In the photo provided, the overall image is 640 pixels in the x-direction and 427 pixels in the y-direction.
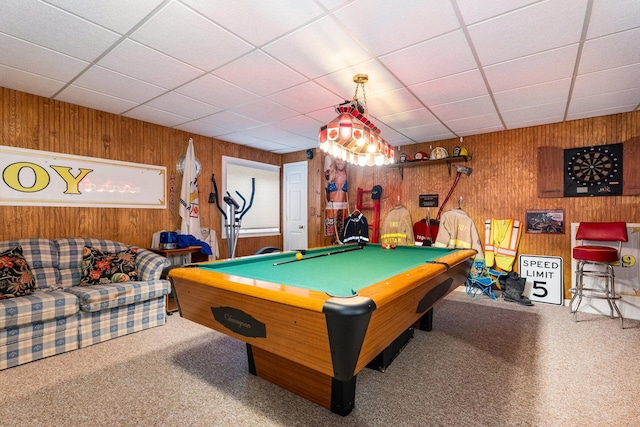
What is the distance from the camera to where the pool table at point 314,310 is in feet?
4.37

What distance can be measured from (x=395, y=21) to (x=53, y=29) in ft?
7.59

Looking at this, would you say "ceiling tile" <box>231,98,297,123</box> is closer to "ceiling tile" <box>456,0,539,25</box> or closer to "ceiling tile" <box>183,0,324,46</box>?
"ceiling tile" <box>183,0,324,46</box>

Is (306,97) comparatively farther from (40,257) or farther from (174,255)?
(40,257)

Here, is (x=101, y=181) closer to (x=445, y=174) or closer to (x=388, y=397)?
(x=388, y=397)

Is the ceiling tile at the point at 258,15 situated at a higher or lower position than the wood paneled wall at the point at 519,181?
higher

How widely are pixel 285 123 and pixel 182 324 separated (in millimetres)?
2784

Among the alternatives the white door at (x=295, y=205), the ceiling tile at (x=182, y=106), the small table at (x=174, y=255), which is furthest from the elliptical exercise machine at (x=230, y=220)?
Answer: the ceiling tile at (x=182, y=106)

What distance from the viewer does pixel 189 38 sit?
2275mm

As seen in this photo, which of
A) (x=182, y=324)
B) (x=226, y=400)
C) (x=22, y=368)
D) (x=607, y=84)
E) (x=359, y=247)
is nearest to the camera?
(x=226, y=400)

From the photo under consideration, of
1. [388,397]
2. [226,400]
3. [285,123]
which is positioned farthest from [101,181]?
[388,397]

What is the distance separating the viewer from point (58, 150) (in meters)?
3.53

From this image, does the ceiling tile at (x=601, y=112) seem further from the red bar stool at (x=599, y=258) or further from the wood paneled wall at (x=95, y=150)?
the wood paneled wall at (x=95, y=150)

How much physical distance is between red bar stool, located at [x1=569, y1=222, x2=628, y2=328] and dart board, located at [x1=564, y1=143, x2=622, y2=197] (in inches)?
19.2

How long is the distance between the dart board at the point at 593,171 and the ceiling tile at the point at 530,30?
2.42 metres
